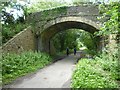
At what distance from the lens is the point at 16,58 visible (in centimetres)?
1216

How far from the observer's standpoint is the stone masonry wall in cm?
1273

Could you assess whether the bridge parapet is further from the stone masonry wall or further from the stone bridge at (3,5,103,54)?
the stone masonry wall

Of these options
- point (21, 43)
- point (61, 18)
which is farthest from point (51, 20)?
point (21, 43)

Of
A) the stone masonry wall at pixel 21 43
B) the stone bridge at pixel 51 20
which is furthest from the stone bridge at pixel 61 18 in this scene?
the stone masonry wall at pixel 21 43

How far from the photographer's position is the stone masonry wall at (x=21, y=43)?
41.8ft

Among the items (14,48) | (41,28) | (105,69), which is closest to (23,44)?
(14,48)

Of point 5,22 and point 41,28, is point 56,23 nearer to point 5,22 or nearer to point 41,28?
point 41,28

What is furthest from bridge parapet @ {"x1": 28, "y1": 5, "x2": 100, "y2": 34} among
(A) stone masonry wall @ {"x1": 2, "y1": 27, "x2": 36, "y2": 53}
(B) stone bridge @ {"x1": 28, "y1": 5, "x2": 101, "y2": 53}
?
(A) stone masonry wall @ {"x1": 2, "y1": 27, "x2": 36, "y2": 53}

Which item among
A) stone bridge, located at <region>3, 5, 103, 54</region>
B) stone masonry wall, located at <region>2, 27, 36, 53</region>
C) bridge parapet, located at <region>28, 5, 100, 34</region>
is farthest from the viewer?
bridge parapet, located at <region>28, 5, 100, 34</region>

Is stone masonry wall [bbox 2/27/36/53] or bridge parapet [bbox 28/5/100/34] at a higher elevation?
bridge parapet [bbox 28/5/100/34]

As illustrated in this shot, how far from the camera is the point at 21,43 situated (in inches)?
586

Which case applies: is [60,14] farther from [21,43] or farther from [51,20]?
[21,43]

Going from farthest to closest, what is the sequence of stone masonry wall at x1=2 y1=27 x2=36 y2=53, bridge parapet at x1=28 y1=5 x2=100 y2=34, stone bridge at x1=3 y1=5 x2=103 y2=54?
bridge parapet at x1=28 y1=5 x2=100 y2=34 → stone bridge at x1=3 y1=5 x2=103 y2=54 → stone masonry wall at x1=2 y1=27 x2=36 y2=53

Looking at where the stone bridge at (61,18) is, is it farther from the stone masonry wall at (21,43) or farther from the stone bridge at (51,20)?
the stone masonry wall at (21,43)
